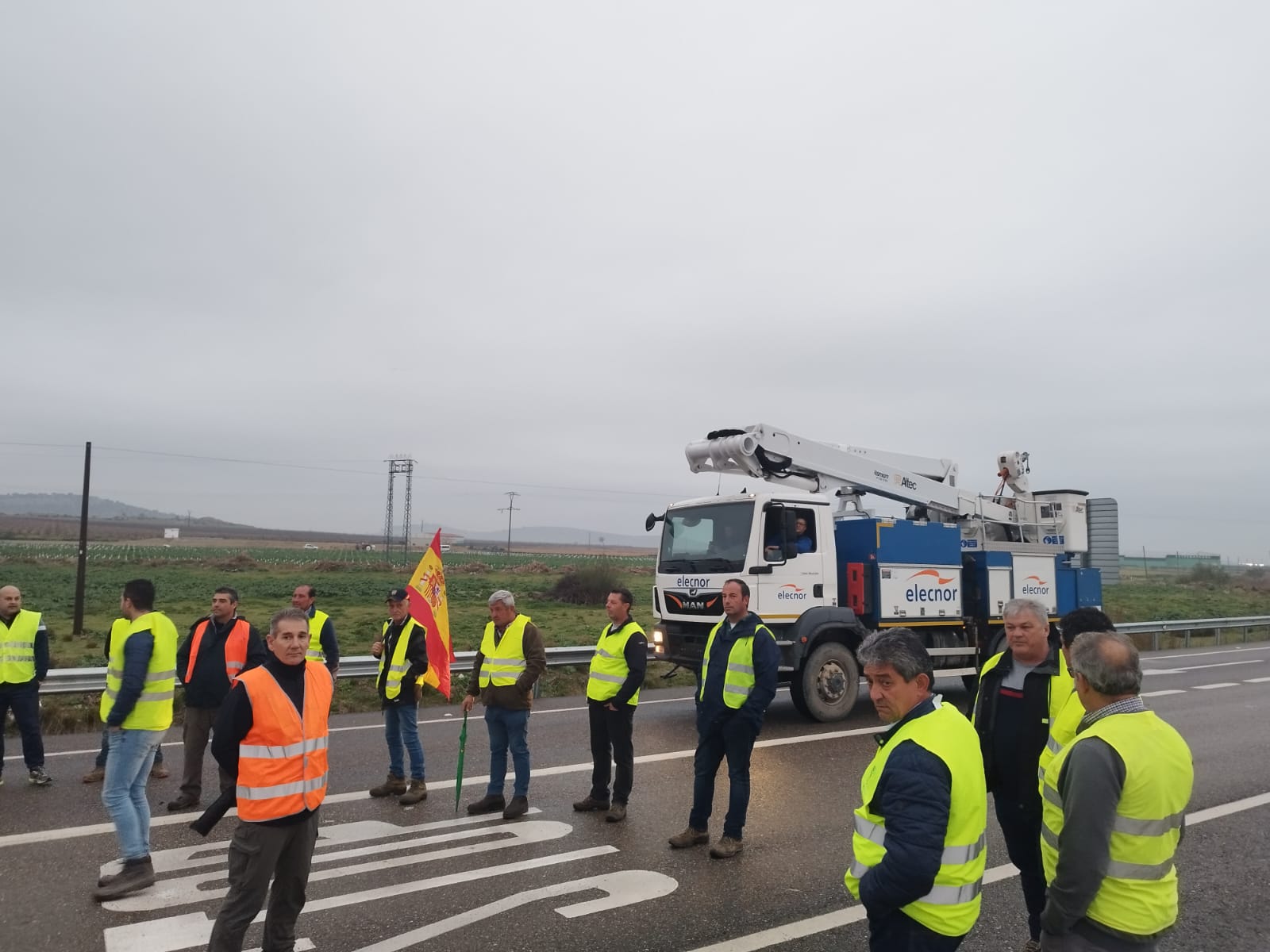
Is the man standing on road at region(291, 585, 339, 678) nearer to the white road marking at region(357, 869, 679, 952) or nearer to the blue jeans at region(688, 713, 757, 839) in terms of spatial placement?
the white road marking at region(357, 869, 679, 952)

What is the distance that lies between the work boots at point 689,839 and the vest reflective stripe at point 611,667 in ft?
4.02

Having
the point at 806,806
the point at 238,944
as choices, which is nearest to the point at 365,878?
the point at 238,944

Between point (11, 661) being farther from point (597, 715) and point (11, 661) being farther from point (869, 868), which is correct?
point (869, 868)

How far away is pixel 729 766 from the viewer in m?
6.27

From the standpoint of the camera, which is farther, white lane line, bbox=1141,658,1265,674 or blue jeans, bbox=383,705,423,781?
white lane line, bbox=1141,658,1265,674

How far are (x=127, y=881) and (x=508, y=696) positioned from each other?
2.82m

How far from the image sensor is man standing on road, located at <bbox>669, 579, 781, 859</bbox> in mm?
6180

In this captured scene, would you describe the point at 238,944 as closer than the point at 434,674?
Yes

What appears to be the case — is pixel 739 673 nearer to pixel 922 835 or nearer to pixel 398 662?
pixel 398 662

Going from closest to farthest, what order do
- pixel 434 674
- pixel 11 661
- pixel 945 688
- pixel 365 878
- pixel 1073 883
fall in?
pixel 1073 883
pixel 365 878
pixel 434 674
pixel 11 661
pixel 945 688

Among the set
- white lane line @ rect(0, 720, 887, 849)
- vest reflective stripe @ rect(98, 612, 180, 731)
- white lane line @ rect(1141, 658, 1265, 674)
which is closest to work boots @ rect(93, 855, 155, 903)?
vest reflective stripe @ rect(98, 612, 180, 731)

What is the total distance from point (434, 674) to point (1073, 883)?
549 centimetres

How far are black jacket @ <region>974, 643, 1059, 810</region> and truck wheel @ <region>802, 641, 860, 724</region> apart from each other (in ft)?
21.6

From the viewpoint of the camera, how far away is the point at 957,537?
43.4 ft
